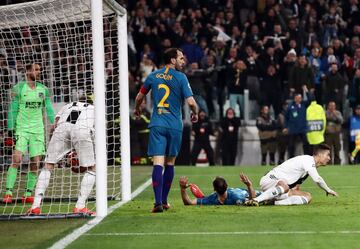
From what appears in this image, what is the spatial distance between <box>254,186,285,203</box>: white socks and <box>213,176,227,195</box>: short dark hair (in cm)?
50

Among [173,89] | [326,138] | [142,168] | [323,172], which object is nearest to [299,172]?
[173,89]

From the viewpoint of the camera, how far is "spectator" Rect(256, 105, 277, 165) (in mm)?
28891

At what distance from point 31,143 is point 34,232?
188 inches

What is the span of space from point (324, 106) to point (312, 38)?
220cm

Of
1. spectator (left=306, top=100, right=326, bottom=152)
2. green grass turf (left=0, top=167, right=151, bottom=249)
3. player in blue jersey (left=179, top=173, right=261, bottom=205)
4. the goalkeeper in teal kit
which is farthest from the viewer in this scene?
spectator (left=306, top=100, right=326, bottom=152)

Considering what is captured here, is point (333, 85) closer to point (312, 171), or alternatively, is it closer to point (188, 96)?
point (312, 171)

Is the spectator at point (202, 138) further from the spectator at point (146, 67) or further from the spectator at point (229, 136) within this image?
the spectator at point (146, 67)

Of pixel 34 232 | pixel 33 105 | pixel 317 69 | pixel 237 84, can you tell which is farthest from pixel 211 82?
pixel 34 232

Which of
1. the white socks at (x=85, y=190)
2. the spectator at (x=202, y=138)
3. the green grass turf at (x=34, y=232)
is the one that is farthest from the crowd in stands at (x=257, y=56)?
the green grass turf at (x=34, y=232)

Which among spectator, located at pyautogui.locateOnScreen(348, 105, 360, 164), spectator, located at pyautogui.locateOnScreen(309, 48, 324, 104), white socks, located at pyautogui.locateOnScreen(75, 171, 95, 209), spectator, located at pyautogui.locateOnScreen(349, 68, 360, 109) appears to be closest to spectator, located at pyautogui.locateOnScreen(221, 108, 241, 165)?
spectator, located at pyautogui.locateOnScreen(309, 48, 324, 104)

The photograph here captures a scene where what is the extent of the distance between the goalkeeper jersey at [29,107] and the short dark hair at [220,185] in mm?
3023

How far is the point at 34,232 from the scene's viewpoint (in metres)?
11.2

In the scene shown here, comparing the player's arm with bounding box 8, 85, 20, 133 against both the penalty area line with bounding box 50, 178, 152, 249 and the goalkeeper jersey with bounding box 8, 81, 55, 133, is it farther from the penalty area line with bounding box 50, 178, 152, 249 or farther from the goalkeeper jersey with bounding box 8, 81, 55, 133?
the penalty area line with bounding box 50, 178, 152, 249

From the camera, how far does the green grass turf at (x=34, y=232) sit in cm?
1018
